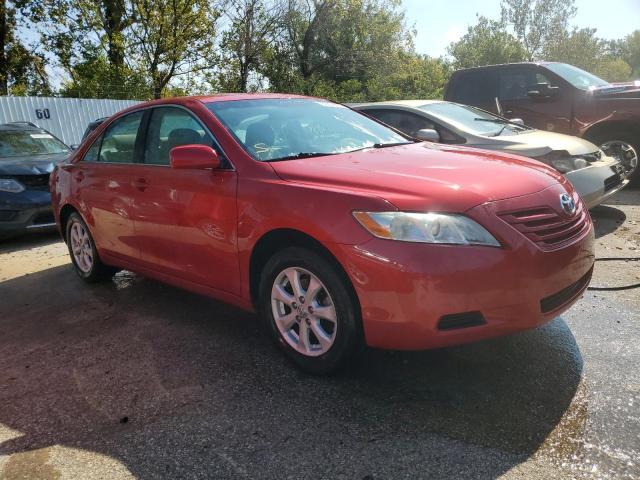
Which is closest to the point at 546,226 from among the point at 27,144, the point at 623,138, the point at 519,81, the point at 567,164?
the point at 567,164

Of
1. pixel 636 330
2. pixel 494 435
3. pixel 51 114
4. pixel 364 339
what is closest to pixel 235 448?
pixel 364 339

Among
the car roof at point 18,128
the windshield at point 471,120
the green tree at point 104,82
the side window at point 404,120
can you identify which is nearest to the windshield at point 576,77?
the windshield at point 471,120

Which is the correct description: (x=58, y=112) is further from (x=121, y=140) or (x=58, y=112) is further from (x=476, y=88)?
(x=121, y=140)

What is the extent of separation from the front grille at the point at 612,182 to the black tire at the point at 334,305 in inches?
165

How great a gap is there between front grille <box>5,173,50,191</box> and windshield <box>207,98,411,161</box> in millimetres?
4445

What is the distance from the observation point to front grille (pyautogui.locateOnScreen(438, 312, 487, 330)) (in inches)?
98.7

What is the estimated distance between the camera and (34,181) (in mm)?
7105

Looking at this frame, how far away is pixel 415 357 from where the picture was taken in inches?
124

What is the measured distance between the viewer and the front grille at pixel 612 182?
5738 millimetres

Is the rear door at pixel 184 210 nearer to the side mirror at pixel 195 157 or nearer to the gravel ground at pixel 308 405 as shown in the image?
the side mirror at pixel 195 157

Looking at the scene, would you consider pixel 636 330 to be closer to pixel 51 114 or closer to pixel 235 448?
pixel 235 448

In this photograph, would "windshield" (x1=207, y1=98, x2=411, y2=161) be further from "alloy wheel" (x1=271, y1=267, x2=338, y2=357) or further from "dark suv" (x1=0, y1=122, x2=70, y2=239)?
"dark suv" (x1=0, y1=122, x2=70, y2=239)

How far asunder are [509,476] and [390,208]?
123cm

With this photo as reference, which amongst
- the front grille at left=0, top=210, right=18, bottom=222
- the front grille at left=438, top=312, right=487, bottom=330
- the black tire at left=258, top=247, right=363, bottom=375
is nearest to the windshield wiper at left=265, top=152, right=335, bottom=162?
the black tire at left=258, top=247, right=363, bottom=375
